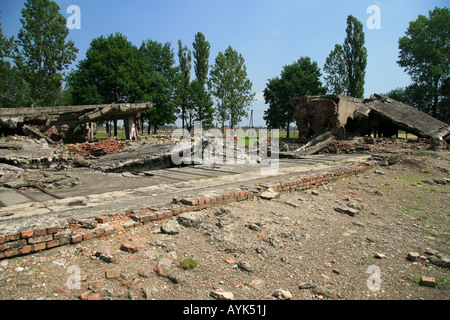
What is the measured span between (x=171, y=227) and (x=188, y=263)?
84 cm

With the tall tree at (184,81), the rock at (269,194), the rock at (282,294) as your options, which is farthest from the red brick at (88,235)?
the tall tree at (184,81)

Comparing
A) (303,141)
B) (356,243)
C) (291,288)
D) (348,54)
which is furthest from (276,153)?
(348,54)

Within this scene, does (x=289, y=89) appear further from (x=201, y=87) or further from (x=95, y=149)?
(x=95, y=149)

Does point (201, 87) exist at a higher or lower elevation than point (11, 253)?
higher

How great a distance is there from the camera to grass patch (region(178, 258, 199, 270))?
2.70m

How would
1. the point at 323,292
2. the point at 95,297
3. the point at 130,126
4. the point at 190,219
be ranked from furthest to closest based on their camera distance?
the point at 130,126
the point at 190,219
the point at 323,292
the point at 95,297

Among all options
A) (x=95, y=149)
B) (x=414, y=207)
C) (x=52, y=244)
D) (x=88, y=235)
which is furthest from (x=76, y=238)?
(x=95, y=149)

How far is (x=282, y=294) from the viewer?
7.85 ft

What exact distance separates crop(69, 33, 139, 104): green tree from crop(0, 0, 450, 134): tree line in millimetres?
87

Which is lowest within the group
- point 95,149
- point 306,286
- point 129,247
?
point 306,286

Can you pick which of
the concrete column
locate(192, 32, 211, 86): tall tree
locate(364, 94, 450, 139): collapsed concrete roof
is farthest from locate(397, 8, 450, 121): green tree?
the concrete column

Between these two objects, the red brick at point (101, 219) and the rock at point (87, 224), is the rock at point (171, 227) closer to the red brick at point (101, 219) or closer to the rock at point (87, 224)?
the red brick at point (101, 219)
